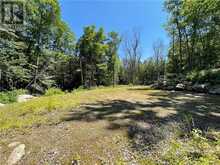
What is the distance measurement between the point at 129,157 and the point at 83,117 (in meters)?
1.92

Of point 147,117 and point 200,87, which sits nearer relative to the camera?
point 147,117

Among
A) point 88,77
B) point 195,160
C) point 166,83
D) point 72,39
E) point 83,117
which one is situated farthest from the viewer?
point 88,77

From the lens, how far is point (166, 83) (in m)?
12.3

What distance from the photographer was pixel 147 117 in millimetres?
5188

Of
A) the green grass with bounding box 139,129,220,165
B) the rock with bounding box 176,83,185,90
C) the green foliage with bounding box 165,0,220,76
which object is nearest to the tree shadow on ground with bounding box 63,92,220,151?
the green grass with bounding box 139,129,220,165

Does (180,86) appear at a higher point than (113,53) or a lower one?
lower

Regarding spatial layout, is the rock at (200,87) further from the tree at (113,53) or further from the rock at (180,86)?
the tree at (113,53)

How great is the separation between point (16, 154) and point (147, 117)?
9.91 ft

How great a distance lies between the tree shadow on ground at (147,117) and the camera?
4.26 metres

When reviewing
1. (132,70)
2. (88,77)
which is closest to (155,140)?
(88,77)

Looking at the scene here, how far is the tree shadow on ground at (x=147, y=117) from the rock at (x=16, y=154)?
1.34 m

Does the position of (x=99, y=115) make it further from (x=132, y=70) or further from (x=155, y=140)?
(x=132, y=70)

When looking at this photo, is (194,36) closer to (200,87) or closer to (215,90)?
(200,87)

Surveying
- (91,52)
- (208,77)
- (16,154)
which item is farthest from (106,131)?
(91,52)
